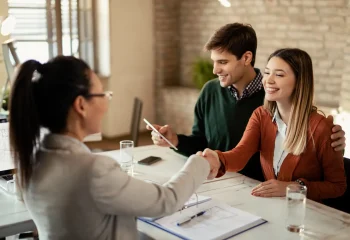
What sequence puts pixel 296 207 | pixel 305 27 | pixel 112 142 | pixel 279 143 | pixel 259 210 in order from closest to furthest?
pixel 296 207 < pixel 259 210 < pixel 279 143 < pixel 305 27 < pixel 112 142

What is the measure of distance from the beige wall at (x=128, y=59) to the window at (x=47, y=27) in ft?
1.35

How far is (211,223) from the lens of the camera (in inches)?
61.1

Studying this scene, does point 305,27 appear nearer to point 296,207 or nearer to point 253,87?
point 253,87

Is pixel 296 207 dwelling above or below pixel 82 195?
below

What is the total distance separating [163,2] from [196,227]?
4.71 meters

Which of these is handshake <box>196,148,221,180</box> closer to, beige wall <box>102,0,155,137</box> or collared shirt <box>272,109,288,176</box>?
collared shirt <box>272,109,288,176</box>

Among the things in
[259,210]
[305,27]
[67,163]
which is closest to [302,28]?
[305,27]

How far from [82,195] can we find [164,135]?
1.08 metres

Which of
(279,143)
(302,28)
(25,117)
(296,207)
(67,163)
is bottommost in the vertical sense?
(296,207)

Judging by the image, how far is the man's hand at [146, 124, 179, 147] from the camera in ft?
7.10

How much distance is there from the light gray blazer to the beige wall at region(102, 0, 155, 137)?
4514 millimetres

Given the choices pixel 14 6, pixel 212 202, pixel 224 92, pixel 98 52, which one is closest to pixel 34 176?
pixel 212 202

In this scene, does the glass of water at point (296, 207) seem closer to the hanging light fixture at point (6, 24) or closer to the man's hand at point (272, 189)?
the man's hand at point (272, 189)

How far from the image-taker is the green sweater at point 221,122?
2.35 metres
